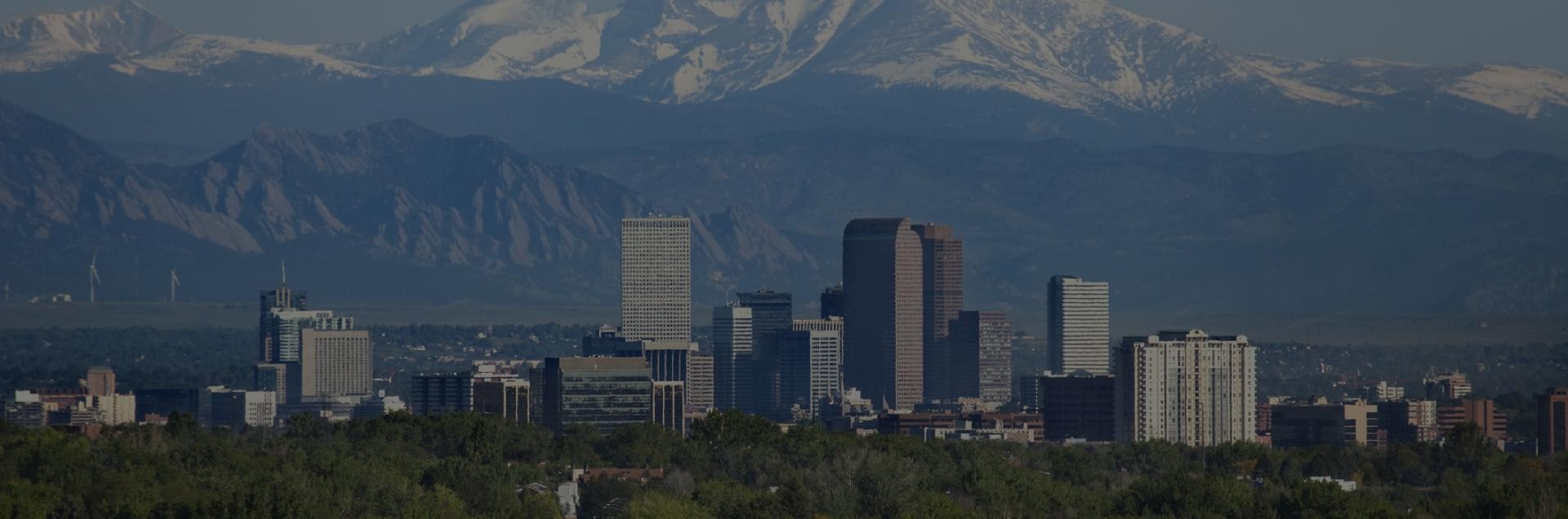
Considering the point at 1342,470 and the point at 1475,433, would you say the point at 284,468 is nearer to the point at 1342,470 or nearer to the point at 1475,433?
the point at 1342,470

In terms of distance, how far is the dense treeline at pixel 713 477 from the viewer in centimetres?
9625

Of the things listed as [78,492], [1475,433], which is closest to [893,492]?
[78,492]

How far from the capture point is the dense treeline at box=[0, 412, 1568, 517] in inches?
3789

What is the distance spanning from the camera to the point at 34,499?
89.3m

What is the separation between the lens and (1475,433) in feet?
527

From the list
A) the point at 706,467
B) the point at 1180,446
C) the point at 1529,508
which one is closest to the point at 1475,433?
Answer: the point at 1180,446

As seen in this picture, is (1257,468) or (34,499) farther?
(1257,468)

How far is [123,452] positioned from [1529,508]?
139ft

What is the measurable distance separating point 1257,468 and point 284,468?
47476 millimetres

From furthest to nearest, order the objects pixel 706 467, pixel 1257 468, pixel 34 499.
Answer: pixel 1257 468 < pixel 706 467 < pixel 34 499

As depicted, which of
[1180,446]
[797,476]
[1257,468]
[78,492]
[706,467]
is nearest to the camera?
[78,492]

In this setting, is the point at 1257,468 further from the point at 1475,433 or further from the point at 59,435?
the point at 59,435

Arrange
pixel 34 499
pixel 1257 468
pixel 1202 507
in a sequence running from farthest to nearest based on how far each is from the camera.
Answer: pixel 1257 468 → pixel 1202 507 → pixel 34 499

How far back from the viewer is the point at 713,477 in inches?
4966
